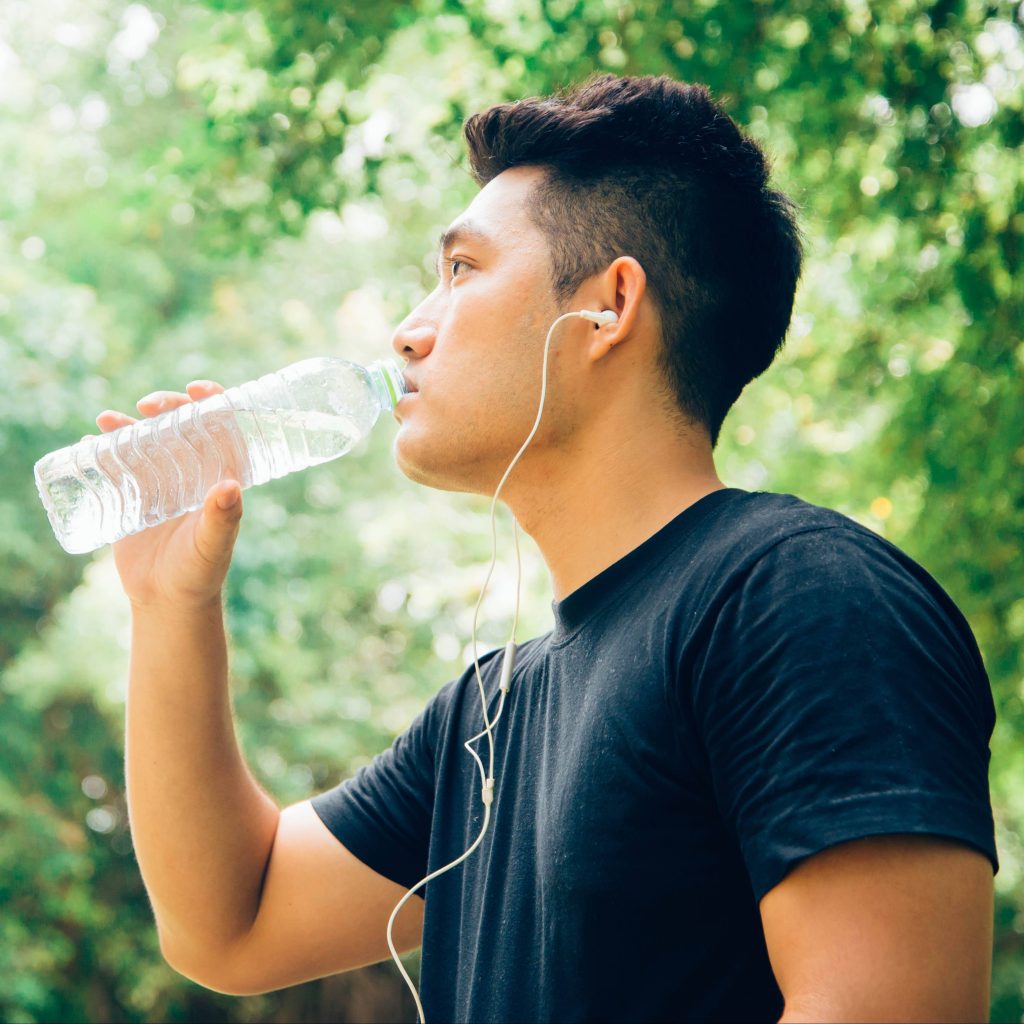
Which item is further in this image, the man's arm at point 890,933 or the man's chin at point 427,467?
the man's chin at point 427,467

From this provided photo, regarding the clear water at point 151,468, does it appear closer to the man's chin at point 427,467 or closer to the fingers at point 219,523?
the fingers at point 219,523

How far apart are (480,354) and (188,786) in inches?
30.7

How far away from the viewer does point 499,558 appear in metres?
6.86

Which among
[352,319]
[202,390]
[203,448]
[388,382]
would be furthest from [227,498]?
[352,319]

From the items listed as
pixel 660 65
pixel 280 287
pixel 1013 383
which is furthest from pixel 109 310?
pixel 1013 383

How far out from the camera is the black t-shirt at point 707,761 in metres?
1.03

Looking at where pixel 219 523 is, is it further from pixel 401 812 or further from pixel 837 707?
pixel 837 707

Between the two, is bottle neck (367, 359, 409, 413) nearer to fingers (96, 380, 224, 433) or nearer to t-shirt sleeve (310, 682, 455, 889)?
fingers (96, 380, 224, 433)

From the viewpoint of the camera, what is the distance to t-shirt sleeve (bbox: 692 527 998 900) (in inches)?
39.4

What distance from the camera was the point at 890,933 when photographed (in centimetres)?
97

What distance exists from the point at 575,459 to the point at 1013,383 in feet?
6.61

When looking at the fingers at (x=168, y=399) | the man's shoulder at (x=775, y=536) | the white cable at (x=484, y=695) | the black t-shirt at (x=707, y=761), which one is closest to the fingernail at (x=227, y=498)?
the fingers at (x=168, y=399)

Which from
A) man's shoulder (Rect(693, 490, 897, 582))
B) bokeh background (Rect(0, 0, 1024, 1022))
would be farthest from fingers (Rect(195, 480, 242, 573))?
bokeh background (Rect(0, 0, 1024, 1022))

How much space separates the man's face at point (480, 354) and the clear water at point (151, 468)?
0.43 metres
